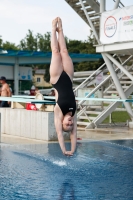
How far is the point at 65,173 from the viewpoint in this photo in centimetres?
938

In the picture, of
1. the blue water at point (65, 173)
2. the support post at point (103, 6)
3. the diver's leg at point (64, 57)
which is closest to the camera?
the blue water at point (65, 173)

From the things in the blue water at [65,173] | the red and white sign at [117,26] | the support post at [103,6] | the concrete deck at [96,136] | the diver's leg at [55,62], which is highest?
the support post at [103,6]

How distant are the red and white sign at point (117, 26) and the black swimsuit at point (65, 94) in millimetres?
9351

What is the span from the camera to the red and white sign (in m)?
17.3

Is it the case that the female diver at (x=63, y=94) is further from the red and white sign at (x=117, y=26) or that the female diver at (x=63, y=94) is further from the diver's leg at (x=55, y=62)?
the red and white sign at (x=117, y=26)

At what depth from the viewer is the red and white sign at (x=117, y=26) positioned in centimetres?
1727

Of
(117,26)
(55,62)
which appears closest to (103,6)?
(117,26)

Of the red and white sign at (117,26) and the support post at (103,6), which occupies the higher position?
the support post at (103,6)

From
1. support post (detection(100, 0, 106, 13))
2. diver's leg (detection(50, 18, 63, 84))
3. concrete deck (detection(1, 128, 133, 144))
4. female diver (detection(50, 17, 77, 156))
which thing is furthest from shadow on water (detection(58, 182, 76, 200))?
support post (detection(100, 0, 106, 13))

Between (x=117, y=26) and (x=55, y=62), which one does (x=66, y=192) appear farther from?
(x=117, y=26)

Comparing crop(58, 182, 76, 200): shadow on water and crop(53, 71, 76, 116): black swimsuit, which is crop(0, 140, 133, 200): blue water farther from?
crop(53, 71, 76, 116): black swimsuit

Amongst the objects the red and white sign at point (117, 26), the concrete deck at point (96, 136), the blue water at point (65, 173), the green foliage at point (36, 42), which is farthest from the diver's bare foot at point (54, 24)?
the green foliage at point (36, 42)

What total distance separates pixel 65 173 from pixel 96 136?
7509 millimetres

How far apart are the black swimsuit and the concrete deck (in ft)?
21.5
